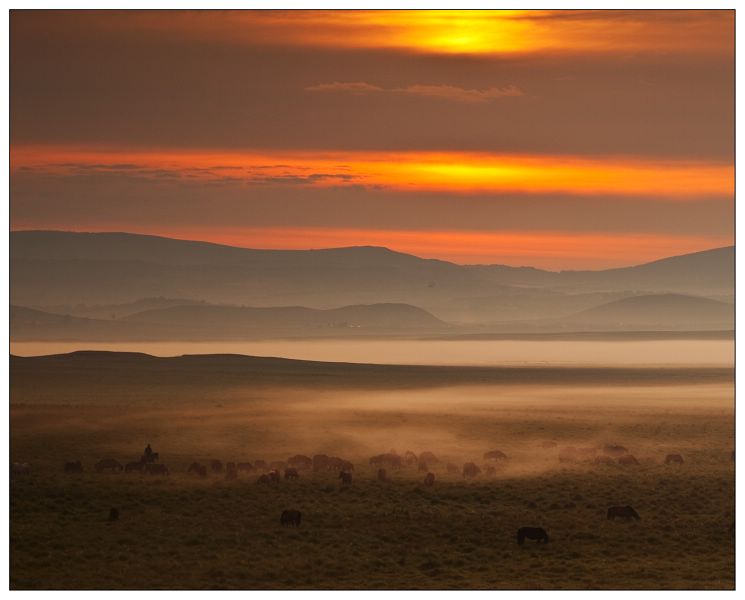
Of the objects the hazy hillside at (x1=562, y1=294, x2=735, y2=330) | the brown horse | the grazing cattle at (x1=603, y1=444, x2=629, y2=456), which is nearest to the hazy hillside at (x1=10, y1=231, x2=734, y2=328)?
the hazy hillside at (x1=562, y1=294, x2=735, y2=330)

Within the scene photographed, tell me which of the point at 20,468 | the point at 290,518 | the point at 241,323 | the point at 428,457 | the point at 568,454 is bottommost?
the point at 290,518

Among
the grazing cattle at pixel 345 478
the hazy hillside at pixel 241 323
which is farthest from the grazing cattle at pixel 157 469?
the hazy hillside at pixel 241 323

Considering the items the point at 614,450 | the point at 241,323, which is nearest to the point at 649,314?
the point at 241,323

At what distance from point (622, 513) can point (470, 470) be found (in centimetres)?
617

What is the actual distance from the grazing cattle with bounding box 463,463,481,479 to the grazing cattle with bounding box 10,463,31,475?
534 inches

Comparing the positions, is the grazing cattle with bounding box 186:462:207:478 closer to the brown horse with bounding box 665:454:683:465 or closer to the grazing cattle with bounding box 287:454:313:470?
the grazing cattle with bounding box 287:454:313:470

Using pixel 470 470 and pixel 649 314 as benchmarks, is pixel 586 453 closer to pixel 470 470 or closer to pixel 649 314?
pixel 470 470

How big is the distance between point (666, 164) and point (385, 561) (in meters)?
18.4

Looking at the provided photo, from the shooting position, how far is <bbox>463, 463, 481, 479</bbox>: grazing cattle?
111 ft

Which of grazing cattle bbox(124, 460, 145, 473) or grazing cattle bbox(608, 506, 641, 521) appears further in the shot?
grazing cattle bbox(124, 460, 145, 473)

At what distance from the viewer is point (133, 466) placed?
32906mm

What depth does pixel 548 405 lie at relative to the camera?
5153 centimetres

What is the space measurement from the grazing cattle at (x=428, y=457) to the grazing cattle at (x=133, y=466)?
919cm
